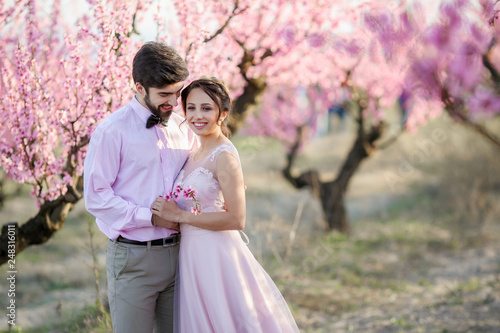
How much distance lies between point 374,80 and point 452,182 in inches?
105

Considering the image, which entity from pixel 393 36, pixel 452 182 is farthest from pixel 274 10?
pixel 452 182

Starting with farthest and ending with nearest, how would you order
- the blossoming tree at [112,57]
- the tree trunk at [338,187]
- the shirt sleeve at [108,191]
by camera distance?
1. the tree trunk at [338,187]
2. the blossoming tree at [112,57]
3. the shirt sleeve at [108,191]

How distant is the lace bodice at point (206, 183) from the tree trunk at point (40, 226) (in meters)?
1.30

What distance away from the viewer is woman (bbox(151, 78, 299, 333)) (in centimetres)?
245

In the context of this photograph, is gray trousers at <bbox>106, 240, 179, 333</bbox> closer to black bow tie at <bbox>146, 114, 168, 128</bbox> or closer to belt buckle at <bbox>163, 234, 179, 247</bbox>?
belt buckle at <bbox>163, 234, 179, 247</bbox>

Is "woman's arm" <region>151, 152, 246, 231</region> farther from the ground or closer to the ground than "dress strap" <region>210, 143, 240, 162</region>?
closer to the ground

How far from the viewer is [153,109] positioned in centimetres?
244

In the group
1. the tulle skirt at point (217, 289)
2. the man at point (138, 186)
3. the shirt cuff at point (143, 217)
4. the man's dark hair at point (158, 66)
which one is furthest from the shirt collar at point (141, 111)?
the tulle skirt at point (217, 289)

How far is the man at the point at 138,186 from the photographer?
231 centimetres

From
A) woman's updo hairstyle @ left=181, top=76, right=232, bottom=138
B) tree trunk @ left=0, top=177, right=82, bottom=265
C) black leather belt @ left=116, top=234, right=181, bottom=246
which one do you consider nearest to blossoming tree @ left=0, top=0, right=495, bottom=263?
tree trunk @ left=0, top=177, right=82, bottom=265

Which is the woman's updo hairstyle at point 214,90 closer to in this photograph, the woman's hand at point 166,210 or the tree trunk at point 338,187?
the woman's hand at point 166,210

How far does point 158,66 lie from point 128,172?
1.63 ft

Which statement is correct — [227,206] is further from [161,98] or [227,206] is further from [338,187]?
[338,187]

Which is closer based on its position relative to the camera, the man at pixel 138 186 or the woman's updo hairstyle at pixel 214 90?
the man at pixel 138 186
